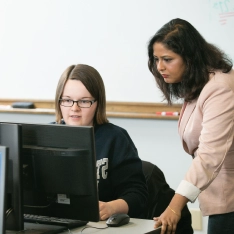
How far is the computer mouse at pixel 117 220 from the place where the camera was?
6.31ft

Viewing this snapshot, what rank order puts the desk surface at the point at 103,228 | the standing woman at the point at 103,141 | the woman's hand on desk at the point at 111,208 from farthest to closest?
the standing woman at the point at 103,141 < the woman's hand on desk at the point at 111,208 < the desk surface at the point at 103,228

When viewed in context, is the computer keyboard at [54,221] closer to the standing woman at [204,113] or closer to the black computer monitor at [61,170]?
the black computer monitor at [61,170]

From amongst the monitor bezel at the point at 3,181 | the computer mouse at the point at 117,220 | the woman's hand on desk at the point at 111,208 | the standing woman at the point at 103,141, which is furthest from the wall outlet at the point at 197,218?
the monitor bezel at the point at 3,181

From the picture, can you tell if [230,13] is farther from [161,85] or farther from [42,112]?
[42,112]

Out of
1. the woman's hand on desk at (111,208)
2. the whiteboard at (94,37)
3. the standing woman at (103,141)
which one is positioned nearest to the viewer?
the woman's hand on desk at (111,208)

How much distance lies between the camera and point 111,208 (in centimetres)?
203

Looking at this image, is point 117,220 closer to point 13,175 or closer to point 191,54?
point 13,175

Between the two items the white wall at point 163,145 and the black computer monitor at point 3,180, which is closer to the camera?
the black computer monitor at point 3,180

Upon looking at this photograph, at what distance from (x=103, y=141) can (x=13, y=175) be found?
0.53 metres

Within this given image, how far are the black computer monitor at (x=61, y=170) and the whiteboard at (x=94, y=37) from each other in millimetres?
1587

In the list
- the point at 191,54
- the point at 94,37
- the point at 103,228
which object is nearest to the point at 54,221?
the point at 103,228

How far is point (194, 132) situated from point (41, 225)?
0.63 metres

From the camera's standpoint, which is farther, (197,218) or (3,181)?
(197,218)

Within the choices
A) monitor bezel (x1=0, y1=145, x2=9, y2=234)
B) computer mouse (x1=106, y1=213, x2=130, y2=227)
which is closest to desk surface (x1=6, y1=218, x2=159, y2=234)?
computer mouse (x1=106, y1=213, x2=130, y2=227)
